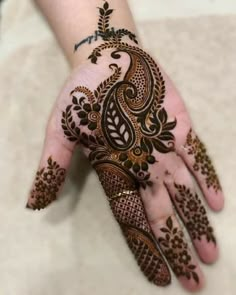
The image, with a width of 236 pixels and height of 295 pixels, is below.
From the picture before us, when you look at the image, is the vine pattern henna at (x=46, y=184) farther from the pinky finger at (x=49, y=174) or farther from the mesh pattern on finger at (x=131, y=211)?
the mesh pattern on finger at (x=131, y=211)

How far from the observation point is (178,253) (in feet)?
2.77

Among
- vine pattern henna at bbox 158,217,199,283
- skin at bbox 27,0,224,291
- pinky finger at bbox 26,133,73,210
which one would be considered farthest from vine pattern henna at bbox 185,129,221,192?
pinky finger at bbox 26,133,73,210

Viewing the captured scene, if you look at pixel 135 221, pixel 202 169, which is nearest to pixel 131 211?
pixel 135 221

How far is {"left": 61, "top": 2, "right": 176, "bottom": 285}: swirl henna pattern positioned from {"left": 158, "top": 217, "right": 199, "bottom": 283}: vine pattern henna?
0.01 metres

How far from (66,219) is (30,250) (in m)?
0.08

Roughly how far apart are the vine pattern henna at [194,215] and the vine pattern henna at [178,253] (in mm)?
23

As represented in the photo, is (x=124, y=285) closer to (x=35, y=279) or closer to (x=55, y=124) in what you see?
(x=35, y=279)

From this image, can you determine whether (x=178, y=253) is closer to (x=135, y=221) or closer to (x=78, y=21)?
(x=135, y=221)

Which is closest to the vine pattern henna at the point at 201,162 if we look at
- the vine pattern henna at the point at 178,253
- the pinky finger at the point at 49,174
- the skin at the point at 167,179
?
the skin at the point at 167,179

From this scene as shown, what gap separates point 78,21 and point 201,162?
344mm

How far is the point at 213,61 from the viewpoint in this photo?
100 cm

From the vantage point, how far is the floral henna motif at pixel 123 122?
852mm

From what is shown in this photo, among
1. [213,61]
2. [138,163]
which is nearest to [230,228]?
[138,163]

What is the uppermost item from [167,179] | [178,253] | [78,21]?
[78,21]
